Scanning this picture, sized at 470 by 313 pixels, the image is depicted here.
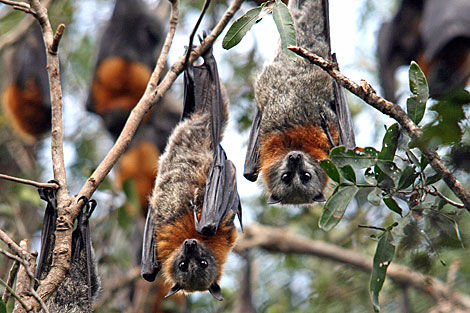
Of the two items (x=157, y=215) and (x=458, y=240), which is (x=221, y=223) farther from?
(x=458, y=240)

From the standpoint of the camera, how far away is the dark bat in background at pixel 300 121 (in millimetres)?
4332

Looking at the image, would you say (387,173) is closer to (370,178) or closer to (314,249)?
(370,178)

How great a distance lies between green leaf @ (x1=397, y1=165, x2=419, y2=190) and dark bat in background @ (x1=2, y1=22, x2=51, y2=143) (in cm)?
703

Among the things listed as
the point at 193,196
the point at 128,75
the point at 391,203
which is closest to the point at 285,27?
the point at 391,203

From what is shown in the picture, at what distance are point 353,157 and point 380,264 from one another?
1.92 ft

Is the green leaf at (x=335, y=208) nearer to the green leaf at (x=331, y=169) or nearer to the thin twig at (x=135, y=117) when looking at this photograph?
the green leaf at (x=331, y=169)

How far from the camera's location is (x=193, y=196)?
4.57 metres

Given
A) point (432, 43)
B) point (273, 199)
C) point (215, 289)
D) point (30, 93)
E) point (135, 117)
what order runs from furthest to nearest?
point (30, 93), point (432, 43), point (215, 289), point (273, 199), point (135, 117)

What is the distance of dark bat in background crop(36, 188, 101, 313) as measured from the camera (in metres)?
3.43

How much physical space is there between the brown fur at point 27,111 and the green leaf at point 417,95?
707 cm

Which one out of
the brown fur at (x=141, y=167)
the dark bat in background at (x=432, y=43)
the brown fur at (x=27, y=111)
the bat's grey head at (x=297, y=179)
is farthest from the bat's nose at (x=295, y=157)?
the brown fur at (x=27, y=111)

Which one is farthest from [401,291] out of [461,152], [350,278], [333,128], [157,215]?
[461,152]

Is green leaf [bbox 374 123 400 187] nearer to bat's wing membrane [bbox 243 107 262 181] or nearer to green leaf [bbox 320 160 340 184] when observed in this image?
green leaf [bbox 320 160 340 184]

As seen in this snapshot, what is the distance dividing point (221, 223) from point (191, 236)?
11.5 inches
